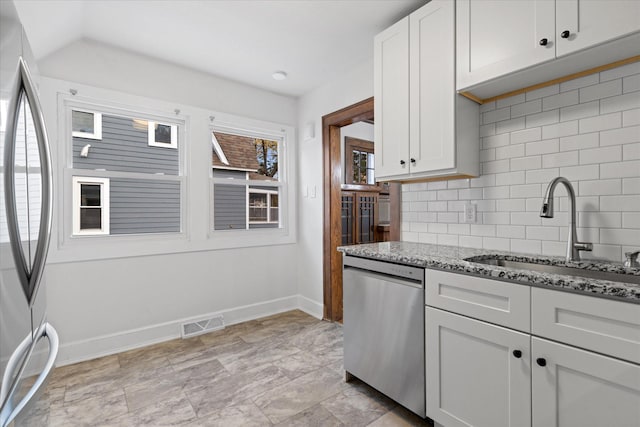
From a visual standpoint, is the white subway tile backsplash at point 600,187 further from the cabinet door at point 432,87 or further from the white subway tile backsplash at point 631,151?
the cabinet door at point 432,87

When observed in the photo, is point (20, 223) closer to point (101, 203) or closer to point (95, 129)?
point (101, 203)

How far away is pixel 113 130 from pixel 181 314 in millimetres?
1754

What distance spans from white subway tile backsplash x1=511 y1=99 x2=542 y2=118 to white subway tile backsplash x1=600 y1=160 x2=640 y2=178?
1.52 feet

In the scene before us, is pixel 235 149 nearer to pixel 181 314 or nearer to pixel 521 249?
pixel 181 314

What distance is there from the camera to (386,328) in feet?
6.09

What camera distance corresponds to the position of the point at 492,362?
1.40 meters

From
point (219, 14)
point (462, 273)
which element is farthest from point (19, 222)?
point (219, 14)

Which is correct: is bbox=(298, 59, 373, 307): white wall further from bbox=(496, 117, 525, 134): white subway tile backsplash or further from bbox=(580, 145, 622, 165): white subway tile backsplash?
bbox=(580, 145, 622, 165): white subway tile backsplash

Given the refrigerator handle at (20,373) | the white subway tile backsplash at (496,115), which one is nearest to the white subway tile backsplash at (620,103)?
the white subway tile backsplash at (496,115)

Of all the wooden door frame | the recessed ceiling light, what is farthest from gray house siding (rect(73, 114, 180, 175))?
the wooden door frame

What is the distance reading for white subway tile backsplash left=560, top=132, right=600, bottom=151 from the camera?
5.35 ft

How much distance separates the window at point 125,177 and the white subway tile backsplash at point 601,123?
3024 millimetres

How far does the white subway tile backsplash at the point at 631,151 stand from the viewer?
1.51 metres

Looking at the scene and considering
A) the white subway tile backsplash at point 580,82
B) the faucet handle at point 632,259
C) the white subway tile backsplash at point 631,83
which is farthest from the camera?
the white subway tile backsplash at point 580,82
